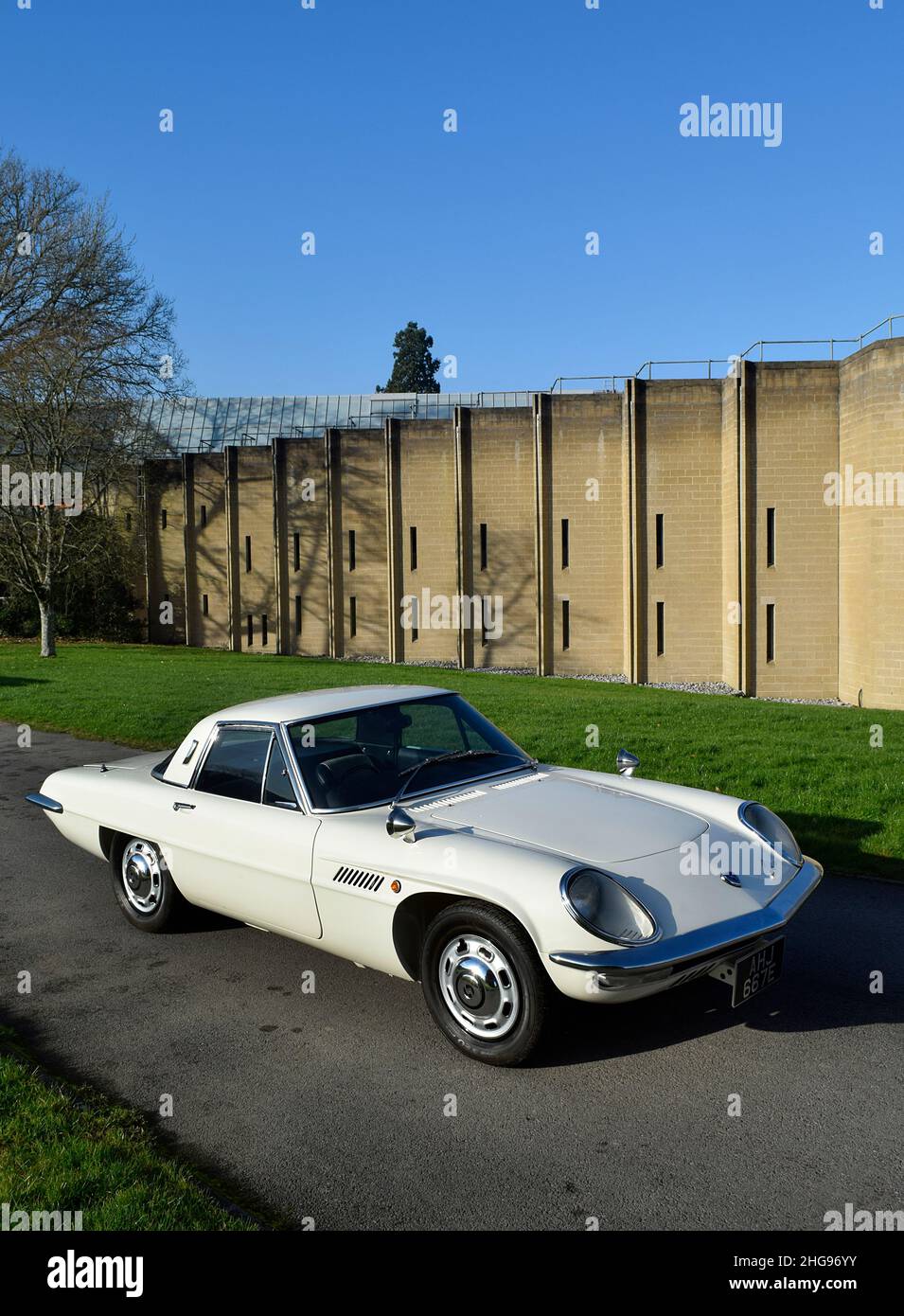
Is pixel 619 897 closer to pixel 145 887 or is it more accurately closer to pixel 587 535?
pixel 145 887

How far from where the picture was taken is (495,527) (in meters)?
33.2

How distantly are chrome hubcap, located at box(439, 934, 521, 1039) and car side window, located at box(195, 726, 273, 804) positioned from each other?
1.54 m

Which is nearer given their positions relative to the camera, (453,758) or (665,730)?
(453,758)

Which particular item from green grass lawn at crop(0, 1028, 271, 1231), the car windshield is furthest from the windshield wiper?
green grass lawn at crop(0, 1028, 271, 1231)

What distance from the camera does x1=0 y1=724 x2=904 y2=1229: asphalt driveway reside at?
10.5ft

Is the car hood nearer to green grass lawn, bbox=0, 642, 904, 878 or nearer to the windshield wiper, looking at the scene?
the windshield wiper

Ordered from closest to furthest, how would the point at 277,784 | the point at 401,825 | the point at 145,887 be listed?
the point at 401,825
the point at 277,784
the point at 145,887

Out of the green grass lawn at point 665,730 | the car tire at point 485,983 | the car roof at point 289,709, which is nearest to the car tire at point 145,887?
the car roof at point 289,709

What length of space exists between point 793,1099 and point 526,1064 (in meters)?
1.04

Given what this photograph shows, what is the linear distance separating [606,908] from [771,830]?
1.51 metres

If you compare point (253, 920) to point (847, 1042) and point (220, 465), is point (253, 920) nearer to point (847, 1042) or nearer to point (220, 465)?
point (847, 1042)

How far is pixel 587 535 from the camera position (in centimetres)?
3194

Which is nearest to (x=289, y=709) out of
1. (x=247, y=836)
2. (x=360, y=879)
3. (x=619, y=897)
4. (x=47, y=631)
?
(x=247, y=836)

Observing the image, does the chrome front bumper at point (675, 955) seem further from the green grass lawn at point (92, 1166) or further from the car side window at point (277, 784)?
the car side window at point (277, 784)
